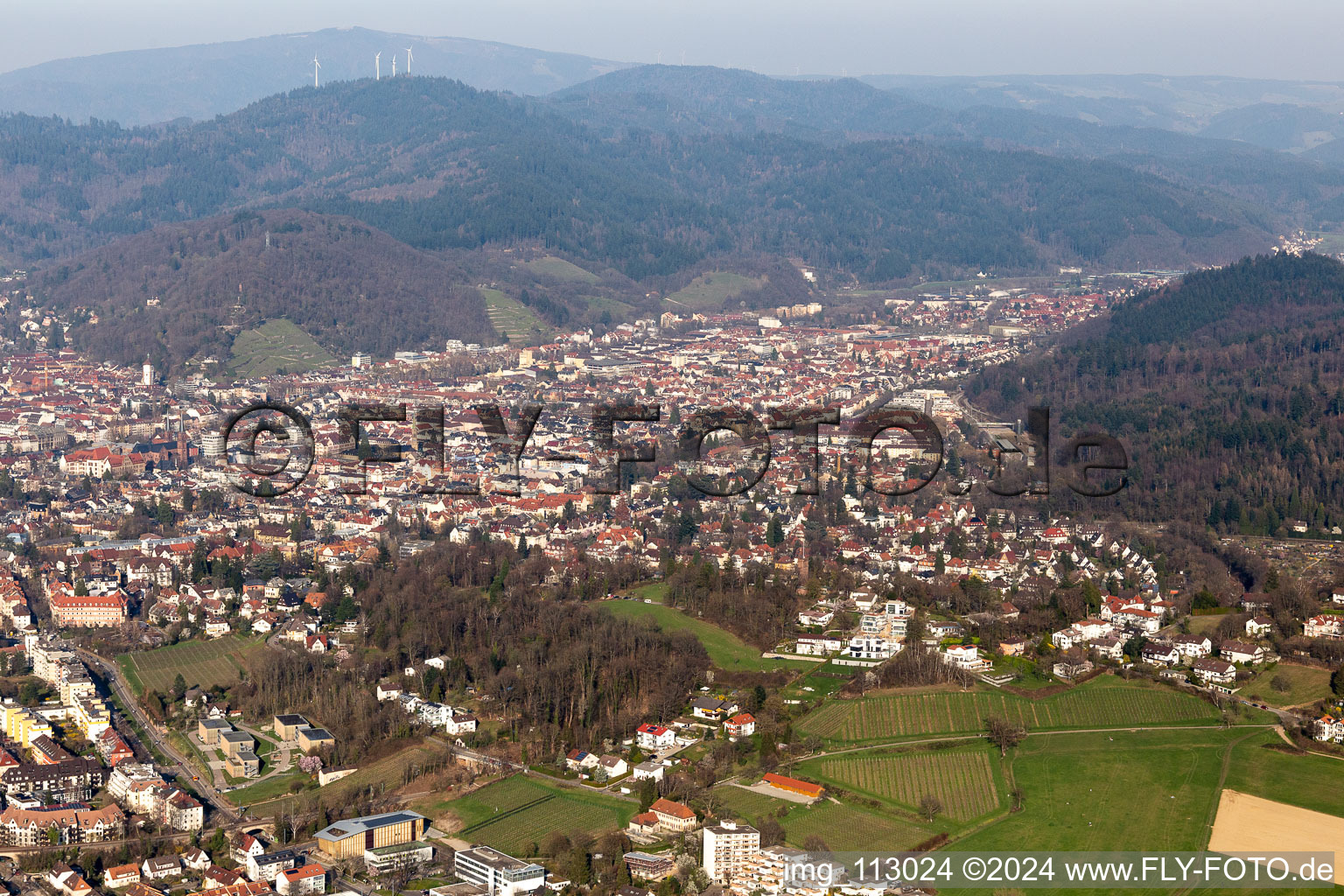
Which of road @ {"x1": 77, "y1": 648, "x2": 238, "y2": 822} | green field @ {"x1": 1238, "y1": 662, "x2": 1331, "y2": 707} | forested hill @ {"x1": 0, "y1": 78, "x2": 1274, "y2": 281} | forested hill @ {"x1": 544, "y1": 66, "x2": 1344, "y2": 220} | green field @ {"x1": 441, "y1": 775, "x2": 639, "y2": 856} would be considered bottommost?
road @ {"x1": 77, "y1": 648, "x2": 238, "y2": 822}

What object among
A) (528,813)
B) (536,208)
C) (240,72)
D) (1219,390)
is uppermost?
(240,72)

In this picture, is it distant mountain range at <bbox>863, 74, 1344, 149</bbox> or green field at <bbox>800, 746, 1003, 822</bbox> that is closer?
green field at <bbox>800, 746, 1003, 822</bbox>

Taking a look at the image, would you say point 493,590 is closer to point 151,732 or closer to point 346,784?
point 151,732

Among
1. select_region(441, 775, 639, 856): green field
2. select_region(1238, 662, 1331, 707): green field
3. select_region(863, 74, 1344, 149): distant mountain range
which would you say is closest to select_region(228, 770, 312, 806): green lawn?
select_region(441, 775, 639, 856): green field

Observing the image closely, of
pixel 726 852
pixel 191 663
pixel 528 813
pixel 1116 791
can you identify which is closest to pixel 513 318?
pixel 191 663

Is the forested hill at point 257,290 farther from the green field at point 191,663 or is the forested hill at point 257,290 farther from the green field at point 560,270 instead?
the green field at point 191,663

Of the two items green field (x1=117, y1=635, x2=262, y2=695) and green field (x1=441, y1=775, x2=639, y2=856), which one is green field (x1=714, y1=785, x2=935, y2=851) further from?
green field (x1=117, y1=635, x2=262, y2=695)

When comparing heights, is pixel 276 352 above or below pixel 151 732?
above

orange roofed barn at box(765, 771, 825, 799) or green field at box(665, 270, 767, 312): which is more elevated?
green field at box(665, 270, 767, 312)
